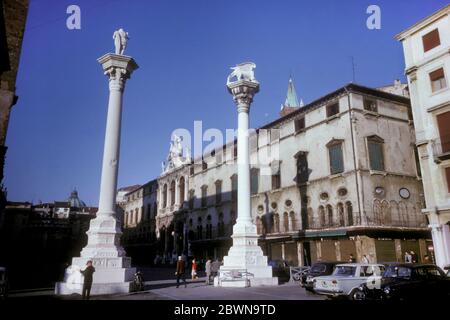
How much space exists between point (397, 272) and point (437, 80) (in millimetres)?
15689

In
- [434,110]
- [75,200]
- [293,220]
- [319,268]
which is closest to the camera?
[319,268]

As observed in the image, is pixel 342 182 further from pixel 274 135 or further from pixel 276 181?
pixel 274 135

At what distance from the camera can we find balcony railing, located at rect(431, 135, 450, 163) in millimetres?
20422

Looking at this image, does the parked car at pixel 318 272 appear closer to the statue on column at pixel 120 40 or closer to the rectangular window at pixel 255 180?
the statue on column at pixel 120 40

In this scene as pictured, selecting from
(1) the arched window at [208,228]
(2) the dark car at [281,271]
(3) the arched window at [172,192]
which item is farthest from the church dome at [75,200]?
(2) the dark car at [281,271]

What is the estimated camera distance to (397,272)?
1108cm

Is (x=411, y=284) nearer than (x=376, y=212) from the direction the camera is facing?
Yes

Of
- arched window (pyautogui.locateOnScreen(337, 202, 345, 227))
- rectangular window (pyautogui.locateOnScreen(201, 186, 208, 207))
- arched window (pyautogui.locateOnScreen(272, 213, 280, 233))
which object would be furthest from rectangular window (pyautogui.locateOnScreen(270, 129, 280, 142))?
rectangular window (pyautogui.locateOnScreen(201, 186, 208, 207))

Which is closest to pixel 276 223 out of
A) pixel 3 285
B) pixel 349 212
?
pixel 349 212

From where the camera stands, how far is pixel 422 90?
22.6m

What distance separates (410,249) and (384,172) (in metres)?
5.62

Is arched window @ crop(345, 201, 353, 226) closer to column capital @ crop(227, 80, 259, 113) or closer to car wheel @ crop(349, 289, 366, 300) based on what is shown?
column capital @ crop(227, 80, 259, 113)
